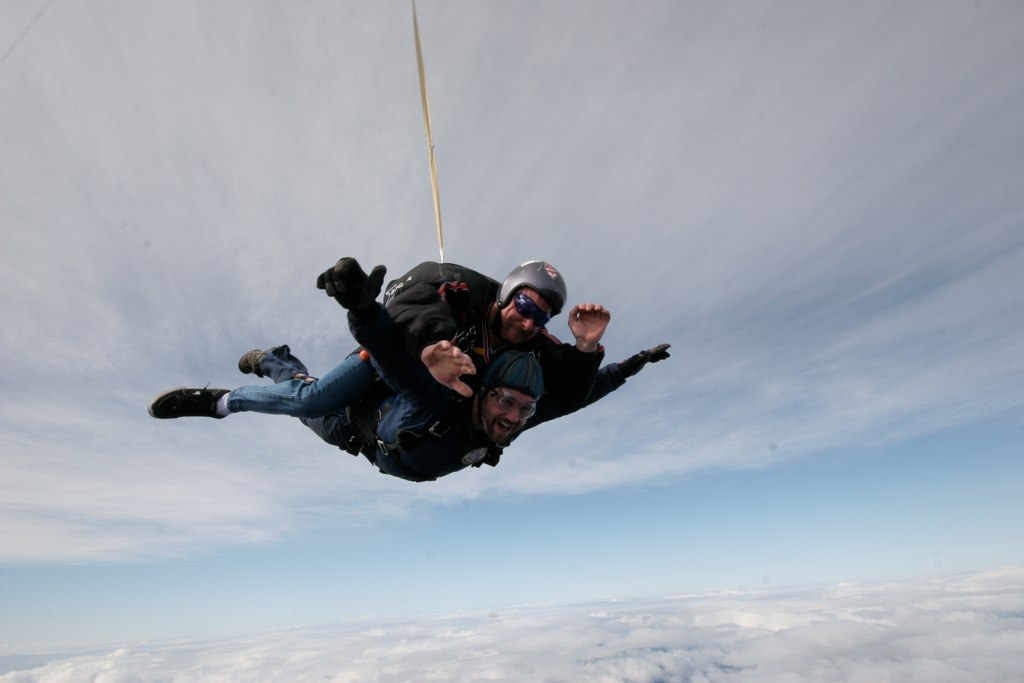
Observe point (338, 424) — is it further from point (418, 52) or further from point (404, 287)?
point (418, 52)

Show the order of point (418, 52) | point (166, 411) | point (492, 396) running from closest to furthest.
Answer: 1. point (418, 52)
2. point (492, 396)
3. point (166, 411)

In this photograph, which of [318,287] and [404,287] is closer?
[318,287]

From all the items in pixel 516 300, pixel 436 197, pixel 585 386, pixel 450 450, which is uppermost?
pixel 436 197

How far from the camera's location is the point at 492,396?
12.8 ft

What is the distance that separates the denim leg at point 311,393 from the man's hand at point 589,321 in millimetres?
1781

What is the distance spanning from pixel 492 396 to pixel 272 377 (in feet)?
7.36

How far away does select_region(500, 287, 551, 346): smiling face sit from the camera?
3.91 m

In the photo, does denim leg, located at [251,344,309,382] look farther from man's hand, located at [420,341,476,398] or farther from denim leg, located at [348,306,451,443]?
man's hand, located at [420,341,476,398]

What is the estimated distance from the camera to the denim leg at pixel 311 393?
381 centimetres

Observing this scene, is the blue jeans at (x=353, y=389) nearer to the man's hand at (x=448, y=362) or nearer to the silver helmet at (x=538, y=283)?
the man's hand at (x=448, y=362)

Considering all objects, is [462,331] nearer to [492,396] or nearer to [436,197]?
[492,396]

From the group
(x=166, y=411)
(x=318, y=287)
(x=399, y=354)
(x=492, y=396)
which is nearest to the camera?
(x=318, y=287)

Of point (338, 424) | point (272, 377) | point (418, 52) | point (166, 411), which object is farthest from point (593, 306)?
point (166, 411)

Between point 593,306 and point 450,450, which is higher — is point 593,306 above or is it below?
above
